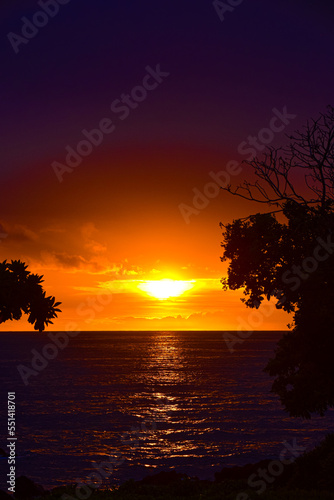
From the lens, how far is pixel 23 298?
11.9 m

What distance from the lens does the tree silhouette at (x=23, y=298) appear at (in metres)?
11.6

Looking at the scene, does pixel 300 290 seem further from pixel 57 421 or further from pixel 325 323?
pixel 57 421

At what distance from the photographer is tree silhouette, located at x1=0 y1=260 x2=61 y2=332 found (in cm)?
1163

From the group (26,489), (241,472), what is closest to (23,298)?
(26,489)

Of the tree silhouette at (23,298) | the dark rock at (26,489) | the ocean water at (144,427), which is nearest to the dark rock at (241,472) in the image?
the ocean water at (144,427)

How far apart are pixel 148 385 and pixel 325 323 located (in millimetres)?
91550

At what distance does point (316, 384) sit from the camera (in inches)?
891

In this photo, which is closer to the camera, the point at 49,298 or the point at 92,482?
the point at 49,298

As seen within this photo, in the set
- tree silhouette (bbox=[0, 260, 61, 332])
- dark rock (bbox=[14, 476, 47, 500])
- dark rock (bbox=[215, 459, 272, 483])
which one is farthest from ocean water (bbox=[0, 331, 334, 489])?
tree silhouette (bbox=[0, 260, 61, 332])

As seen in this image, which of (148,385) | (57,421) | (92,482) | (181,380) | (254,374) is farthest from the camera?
(254,374)

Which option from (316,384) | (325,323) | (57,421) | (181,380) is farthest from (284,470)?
(181,380)

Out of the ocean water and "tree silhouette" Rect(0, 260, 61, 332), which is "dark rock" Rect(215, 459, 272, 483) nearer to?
the ocean water

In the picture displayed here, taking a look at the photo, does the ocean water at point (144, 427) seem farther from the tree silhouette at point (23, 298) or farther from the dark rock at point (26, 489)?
the tree silhouette at point (23, 298)

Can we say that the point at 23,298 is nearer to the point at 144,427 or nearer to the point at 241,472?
the point at 241,472
